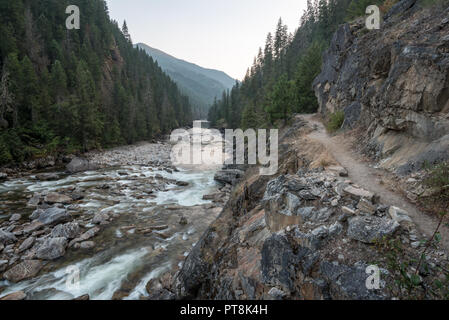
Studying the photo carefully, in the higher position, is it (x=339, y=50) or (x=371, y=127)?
(x=339, y=50)

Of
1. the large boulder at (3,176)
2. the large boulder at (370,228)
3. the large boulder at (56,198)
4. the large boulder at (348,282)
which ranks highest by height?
the large boulder at (370,228)

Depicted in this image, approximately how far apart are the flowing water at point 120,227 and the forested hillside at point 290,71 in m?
12.8

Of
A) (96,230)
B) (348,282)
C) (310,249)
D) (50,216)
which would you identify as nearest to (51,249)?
(96,230)

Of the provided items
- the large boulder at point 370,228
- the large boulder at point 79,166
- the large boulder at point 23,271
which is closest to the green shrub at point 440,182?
the large boulder at point 370,228

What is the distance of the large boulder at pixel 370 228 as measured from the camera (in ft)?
12.0

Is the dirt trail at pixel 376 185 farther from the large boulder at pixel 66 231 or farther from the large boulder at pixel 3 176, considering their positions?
the large boulder at pixel 3 176

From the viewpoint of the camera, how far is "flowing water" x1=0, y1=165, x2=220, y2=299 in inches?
314

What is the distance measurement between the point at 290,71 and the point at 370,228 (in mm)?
51816

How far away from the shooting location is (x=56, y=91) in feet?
99.6

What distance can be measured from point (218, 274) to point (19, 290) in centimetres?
768

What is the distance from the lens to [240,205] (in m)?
9.53
